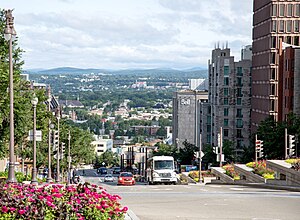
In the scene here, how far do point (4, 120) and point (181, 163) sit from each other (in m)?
79.2

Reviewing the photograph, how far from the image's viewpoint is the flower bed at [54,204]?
16.4 m

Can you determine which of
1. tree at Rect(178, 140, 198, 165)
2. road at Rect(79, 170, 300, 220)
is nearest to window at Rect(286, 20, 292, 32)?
tree at Rect(178, 140, 198, 165)

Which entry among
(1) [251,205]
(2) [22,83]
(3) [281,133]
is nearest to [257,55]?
(3) [281,133]

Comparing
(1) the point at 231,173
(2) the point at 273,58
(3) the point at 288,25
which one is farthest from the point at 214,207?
(3) the point at 288,25

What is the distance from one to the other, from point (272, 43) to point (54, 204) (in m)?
105

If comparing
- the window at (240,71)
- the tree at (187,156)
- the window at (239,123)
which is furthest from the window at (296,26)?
the window at (239,123)

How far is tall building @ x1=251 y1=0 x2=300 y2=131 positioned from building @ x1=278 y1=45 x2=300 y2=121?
4005 mm

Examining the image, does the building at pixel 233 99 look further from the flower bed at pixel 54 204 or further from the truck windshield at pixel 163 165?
the flower bed at pixel 54 204

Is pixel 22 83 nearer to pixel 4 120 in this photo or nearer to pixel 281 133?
pixel 4 120

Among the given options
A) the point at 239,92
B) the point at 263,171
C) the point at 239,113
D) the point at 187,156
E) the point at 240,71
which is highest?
the point at 240,71

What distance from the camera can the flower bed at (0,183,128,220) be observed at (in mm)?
16438

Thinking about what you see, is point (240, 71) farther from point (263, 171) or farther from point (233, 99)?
point (263, 171)

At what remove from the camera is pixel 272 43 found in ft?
391

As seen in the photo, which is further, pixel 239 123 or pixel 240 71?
pixel 239 123
